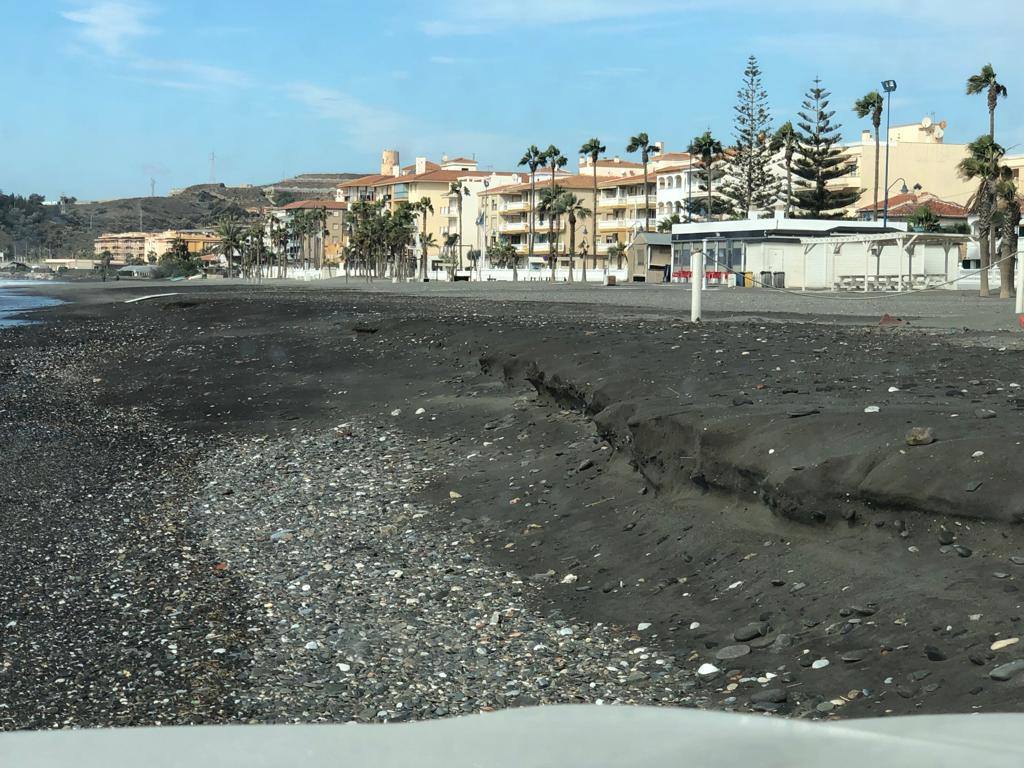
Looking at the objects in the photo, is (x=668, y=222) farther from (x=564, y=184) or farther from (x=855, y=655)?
(x=855, y=655)

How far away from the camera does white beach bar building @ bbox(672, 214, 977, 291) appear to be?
51.9 m

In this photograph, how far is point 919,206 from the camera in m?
90.9

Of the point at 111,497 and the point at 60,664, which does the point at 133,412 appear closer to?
the point at 111,497

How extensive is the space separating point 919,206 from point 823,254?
35.0m

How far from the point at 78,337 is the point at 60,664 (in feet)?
85.2

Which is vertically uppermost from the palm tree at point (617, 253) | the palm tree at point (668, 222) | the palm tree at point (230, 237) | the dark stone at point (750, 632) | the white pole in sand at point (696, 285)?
the palm tree at point (230, 237)

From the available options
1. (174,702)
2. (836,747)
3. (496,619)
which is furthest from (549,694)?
(836,747)

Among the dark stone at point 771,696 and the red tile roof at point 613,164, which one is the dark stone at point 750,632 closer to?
the dark stone at point 771,696

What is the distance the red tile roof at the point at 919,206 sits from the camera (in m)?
90.1

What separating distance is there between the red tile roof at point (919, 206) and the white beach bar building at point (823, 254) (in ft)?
53.3

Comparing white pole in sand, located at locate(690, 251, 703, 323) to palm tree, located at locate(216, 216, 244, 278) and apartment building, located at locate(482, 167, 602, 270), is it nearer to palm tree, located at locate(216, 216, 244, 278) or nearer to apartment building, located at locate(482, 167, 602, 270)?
apartment building, located at locate(482, 167, 602, 270)

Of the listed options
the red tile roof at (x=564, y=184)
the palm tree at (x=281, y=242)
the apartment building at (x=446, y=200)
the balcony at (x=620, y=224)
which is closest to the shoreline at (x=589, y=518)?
the balcony at (x=620, y=224)

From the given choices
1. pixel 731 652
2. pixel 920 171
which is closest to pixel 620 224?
pixel 920 171

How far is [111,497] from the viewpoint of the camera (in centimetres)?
1048
